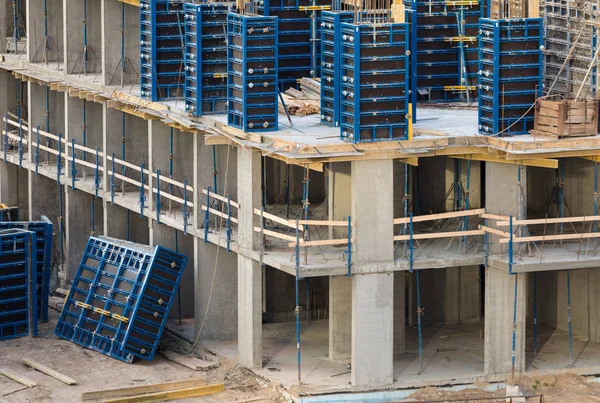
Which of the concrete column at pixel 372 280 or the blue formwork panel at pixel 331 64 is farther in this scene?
the blue formwork panel at pixel 331 64

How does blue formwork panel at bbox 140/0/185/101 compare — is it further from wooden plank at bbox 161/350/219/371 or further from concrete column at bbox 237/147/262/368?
wooden plank at bbox 161/350/219/371

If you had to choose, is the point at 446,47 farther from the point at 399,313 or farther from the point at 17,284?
the point at 17,284

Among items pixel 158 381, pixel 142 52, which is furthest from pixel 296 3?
pixel 158 381

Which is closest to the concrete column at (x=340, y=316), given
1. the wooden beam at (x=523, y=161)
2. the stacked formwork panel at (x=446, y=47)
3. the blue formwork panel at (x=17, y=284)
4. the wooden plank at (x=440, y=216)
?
the wooden plank at (x=440, y=216)

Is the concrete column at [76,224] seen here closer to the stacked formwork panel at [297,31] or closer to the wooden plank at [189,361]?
the stacked formwork panel at [297,31]

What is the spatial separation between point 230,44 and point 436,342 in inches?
392

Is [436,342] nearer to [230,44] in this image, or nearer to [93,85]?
[230,44]

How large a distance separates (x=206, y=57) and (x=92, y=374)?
9.21 meters

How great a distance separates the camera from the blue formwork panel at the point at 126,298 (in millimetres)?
54812

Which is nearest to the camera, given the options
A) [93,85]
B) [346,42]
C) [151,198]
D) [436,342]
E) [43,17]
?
[346,42]

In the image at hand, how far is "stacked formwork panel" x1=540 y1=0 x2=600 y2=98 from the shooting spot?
52.7 metres

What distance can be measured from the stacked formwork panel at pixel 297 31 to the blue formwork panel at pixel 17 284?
29.5 feet

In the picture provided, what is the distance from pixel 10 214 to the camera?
65.4 m

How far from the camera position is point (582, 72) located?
5331cm
